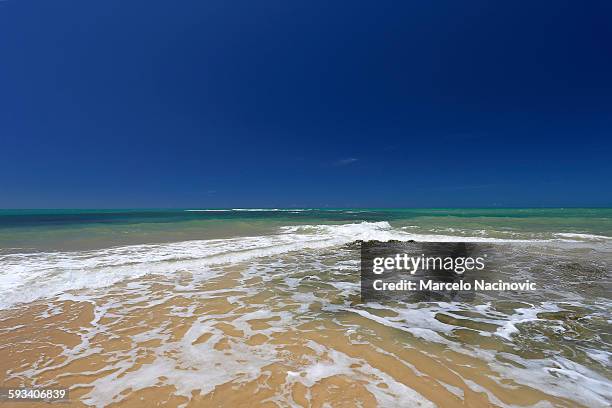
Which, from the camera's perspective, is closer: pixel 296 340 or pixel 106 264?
pixel 296 340

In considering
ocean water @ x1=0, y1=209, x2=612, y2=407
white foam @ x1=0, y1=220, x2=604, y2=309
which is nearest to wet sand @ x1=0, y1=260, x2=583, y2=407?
ocean water @ x1=0, y1=209, x2=612, y2=407

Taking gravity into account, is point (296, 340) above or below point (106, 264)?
below

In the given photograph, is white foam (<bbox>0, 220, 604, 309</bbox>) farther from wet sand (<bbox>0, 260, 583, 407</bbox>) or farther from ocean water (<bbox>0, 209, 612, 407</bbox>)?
wet sand (<bbox>0, 260, 583, 407</bbox>)

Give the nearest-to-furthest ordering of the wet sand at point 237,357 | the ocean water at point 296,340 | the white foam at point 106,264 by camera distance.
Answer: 1. the wet sand at point 237,357
2. the ocean water at point 296,340
3. the white foam at point 106,264

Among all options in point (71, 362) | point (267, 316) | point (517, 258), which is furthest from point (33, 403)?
point (517, 258)

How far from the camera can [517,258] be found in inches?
479

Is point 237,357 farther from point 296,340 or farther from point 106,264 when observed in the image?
point 106,264

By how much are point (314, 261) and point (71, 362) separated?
8689 millimetres

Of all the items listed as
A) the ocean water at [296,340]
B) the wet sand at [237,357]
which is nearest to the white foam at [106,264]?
the ocean water at [296,340]

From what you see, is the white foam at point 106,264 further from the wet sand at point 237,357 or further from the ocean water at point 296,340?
the wet sand at point 237,357

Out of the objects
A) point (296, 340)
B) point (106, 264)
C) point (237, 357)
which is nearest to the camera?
point (237, 357)

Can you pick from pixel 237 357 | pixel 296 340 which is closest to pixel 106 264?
pixel 237 357

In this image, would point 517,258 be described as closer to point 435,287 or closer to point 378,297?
point 435,287

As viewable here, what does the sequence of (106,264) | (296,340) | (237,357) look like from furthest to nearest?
(106,264), (296,340), (237,357)
